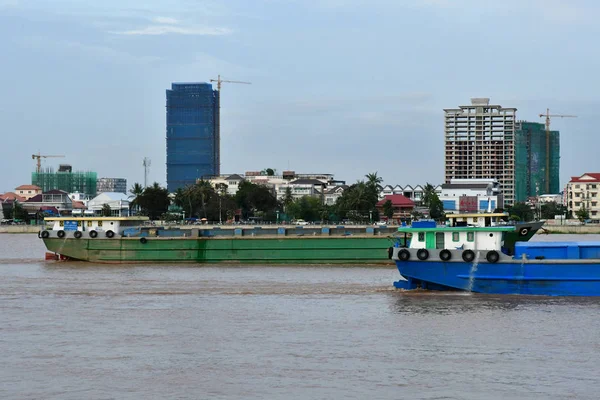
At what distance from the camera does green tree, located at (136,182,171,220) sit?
13712 cm

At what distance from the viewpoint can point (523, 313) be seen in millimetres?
30250

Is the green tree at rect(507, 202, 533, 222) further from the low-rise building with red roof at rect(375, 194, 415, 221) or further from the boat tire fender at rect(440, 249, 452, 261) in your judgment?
the boat tire fender at rect(440, 249, 452, 261)

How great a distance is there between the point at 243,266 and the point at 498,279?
19.7 metres

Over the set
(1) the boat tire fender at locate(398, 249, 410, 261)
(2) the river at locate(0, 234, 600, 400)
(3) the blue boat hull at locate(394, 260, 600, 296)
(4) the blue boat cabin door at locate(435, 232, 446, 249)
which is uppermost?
(4) the blue boat cabin door at locate(435, 232, 446, 249)

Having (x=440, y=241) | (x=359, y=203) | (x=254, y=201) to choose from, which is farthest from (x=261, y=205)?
(x=440, y=241)

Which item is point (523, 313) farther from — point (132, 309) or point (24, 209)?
point (24, 209)

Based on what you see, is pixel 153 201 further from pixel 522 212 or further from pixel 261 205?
pixel 522 212

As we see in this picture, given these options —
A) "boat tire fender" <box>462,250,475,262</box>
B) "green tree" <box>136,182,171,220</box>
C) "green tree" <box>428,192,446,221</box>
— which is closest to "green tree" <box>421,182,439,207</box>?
"green tree" <box>428,192,446,221</box>

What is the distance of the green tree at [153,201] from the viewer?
137 metres

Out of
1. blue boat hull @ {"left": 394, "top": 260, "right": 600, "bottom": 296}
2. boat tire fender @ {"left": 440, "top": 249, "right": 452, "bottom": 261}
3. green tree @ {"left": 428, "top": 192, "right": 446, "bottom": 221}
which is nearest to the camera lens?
blue boat hull @ {"left": 394, "top": 260, "right": 600, "bottom": 296}

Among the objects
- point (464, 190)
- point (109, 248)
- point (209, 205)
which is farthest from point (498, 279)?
point (464, 190)

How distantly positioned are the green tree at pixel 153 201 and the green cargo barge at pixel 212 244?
82.7 metres

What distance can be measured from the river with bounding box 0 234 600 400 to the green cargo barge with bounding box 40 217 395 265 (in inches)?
425

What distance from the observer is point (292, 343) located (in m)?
26.1
